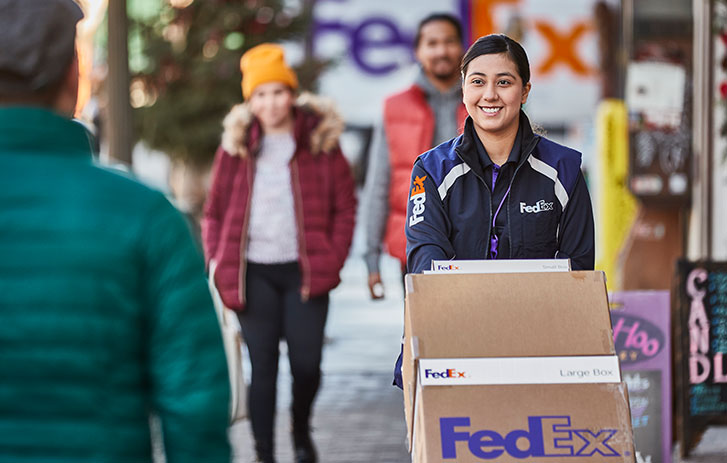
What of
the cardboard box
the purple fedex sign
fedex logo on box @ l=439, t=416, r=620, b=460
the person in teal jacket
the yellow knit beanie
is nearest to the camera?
the person in teal jacket

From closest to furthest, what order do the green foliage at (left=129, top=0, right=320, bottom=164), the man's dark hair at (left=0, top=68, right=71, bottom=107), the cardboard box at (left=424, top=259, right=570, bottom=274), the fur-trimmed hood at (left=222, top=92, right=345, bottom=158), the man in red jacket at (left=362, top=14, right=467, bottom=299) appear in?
1. the man's dark hair at (left=0, top=68, right=71, bottom=107)
2. the cardboard box at (left=424, top=259, right=570, bottom=274)
3. the man in red jacket at (left=362, top=14, right=467, bottom=299)
4. the fur-trimmed hood at (left=222, top=92, right=345, bottom=158)
5. the green foliage at (left=129, top=0, right=320, bottom=164)

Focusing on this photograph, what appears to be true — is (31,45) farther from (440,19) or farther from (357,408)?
(357,408)

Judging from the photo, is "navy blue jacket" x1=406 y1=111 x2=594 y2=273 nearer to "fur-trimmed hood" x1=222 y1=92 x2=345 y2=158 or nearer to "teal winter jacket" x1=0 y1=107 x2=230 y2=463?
"teal winter jacket" x1=0 y1=107 x2=230 y2=463

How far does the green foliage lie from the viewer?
16.2 m

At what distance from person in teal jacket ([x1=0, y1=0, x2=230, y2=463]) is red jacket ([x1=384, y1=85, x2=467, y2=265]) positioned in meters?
3.87

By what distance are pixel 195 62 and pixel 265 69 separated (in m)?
9.95

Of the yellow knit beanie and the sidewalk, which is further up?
the yellow knit beanie

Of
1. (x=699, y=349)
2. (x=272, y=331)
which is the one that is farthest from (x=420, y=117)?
(x=699, y=349)

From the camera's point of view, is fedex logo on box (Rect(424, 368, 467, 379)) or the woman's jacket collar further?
the woman's jacket collar

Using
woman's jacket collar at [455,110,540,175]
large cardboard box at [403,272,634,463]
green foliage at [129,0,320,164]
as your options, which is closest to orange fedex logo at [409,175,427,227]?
woman's jacket collar at [455,110,540,175]

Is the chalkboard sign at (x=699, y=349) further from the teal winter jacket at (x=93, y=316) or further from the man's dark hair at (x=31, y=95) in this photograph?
the man's dark hair at (x=31, y=95)

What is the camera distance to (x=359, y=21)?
19328 millimetres

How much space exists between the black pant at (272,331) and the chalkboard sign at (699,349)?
1.93 metres

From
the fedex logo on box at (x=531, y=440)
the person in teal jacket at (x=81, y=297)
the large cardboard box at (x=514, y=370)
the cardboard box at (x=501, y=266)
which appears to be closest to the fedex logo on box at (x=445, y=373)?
the large cardboard box at (x=514, y=370)
